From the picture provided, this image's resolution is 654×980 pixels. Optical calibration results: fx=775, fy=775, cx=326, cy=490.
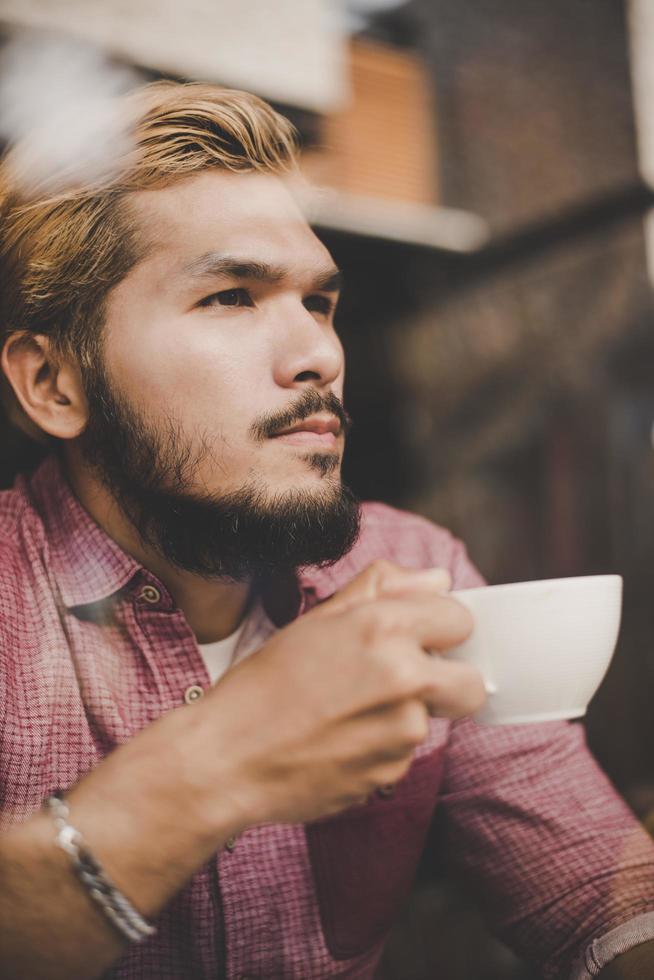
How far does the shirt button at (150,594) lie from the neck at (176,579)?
0.02 meters

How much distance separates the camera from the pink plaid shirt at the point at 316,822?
0.61 meters

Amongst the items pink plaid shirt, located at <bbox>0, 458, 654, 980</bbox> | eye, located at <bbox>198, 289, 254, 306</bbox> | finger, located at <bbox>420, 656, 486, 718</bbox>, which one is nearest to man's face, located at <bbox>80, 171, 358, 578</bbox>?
eye, located at <bbox>198, 289, 254, 306</bbox>

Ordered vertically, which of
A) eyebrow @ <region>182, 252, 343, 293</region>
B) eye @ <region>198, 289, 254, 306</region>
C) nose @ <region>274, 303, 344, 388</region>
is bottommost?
nose @ <region>274, 303, 344, 388</region>

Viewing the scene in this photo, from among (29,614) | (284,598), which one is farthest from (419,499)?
(29,614)

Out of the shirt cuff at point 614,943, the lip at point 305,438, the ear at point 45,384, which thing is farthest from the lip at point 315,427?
the shirt cuff at point 614,943

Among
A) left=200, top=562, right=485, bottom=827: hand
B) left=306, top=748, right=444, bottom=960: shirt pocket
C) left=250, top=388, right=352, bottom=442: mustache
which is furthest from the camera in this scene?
left=306, top=748, right=444, bottom=960: shirt pocket

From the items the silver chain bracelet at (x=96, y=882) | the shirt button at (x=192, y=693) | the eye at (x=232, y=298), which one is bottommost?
the shirt button at (x=192, y=693)

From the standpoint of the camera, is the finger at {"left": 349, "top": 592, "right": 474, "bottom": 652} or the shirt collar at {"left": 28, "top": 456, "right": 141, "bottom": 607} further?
the shirt collar at {"left": 28, "top": 456, "right": 141, "bottom": 607}

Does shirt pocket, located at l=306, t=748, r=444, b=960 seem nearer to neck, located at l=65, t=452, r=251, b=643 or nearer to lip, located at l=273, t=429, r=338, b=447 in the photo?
neck, located at l=65, t=452, r=251, b=643

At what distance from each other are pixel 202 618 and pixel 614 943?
0.48 metres

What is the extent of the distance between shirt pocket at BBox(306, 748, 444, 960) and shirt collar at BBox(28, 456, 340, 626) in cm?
20

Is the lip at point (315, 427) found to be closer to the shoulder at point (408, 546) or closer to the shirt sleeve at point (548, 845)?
the shoulder at point (408, 546)

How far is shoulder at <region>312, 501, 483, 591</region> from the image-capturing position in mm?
811

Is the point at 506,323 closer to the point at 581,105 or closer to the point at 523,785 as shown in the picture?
the point at 581,105
